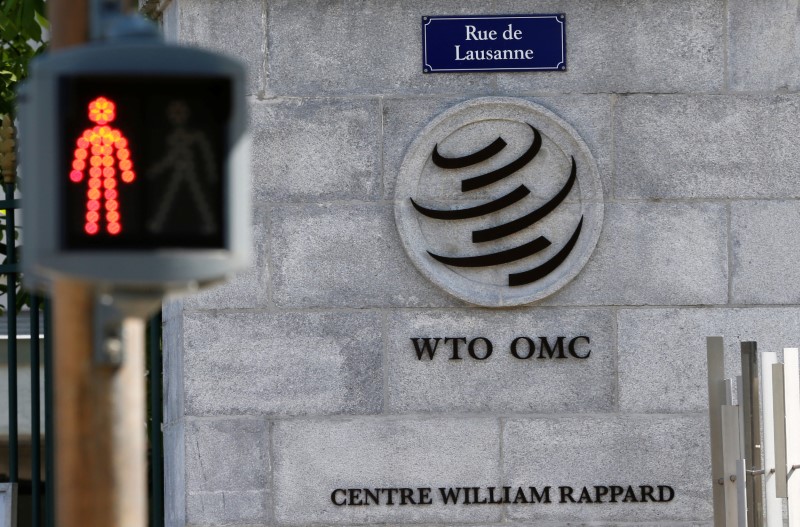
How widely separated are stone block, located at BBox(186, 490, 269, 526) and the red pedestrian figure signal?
11.9ft

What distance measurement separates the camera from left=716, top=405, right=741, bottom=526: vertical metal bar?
21.0 ft

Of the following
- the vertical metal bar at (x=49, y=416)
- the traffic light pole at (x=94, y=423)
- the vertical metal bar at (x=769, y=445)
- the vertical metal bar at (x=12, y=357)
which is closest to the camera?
the traffic light pole at (x=94, y=423)

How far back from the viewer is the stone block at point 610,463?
696 centimetres

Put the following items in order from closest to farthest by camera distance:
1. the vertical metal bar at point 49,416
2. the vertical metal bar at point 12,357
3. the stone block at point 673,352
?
1. the stone block at point 673,352
2. the vertical metal bar at point 12,357
3. the vertical metal bar at point 49,416

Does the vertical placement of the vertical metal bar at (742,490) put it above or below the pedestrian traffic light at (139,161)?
below

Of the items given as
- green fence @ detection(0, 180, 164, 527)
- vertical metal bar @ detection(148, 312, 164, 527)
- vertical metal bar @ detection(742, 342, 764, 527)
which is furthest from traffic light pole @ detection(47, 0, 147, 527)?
vertical metal bar @ detection(148, 312, 164, 527)

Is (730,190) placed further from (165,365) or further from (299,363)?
(165,365)

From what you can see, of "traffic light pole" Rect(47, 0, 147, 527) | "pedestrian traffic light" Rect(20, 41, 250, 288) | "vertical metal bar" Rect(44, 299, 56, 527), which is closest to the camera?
"pedestrian traffic light" Rect(20, 41, 250, 288)

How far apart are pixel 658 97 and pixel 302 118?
1572 millimetres

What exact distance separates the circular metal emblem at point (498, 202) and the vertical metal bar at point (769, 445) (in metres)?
1.00

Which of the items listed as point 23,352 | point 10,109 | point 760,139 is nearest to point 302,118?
point 760,139

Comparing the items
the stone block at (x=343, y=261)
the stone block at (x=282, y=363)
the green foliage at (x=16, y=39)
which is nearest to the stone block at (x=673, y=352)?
the stone block at (x=343, y=261)

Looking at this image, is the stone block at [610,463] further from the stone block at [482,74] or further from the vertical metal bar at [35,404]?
the vertical metal bar at [35,404]

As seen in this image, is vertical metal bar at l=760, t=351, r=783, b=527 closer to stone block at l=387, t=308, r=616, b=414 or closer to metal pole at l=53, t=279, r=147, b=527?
stone block at l=387, t=308, r=616, b=414
